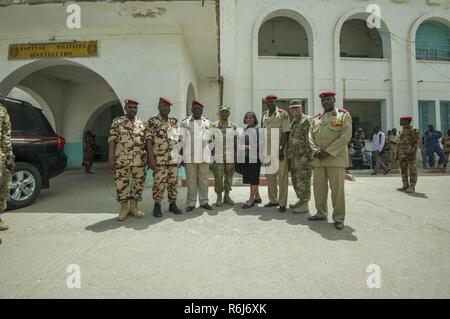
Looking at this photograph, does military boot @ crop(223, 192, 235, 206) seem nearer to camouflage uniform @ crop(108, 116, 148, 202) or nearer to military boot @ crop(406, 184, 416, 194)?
camouflage uniform @ crop(108, 116, 148, 202)

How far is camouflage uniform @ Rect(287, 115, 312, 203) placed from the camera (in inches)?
183

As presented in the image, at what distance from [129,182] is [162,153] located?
2.13 ft

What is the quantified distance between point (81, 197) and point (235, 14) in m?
8.96

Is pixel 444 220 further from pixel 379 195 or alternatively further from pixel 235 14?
pixel 235 14

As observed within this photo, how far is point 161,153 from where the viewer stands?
454cm

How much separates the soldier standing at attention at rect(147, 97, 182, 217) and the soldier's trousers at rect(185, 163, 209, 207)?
316 millimetres

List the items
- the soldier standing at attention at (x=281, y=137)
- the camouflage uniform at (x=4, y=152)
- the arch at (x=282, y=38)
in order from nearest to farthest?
the camouflage uniform at (x=4, y=152), the soldier standing at attention at (x=281, y=137), the arch at (x=282, y=38)

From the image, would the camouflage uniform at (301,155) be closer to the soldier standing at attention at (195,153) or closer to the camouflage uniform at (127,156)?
the soldier standing at attention at (195,153)

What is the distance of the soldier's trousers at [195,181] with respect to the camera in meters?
4.95

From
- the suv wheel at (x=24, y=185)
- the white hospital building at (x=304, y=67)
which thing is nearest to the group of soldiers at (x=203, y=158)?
the suv wheel at (x=24, y=185)

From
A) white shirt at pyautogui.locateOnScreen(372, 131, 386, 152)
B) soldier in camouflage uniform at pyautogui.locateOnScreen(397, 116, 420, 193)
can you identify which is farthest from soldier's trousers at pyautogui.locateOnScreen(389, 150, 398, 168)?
soldier in camouflage uniform at pyautogui.locateOnScreen(397, 116, 420, 193)

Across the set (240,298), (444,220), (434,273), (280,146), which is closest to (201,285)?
(240,298)

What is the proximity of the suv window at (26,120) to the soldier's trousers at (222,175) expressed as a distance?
11.0 feet

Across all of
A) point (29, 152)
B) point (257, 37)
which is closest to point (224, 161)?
point (29, 152)
